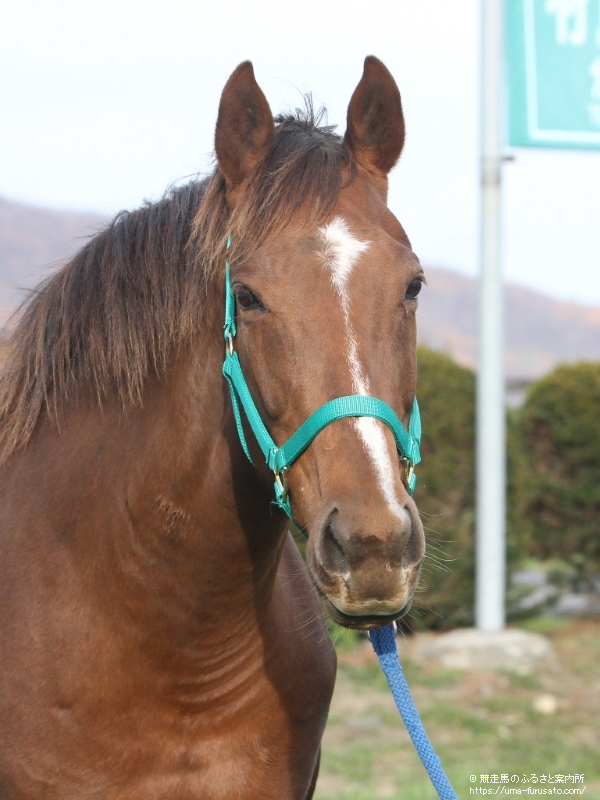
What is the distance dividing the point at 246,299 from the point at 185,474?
1.59ft

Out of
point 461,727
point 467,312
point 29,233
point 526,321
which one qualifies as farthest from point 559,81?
point 526,321

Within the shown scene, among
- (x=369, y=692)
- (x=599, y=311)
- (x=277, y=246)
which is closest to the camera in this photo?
(x=277, y=246)

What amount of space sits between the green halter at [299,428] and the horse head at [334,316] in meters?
0.02

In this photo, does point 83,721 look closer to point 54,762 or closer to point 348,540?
point 54,762

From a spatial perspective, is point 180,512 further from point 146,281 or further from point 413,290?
point 413,290

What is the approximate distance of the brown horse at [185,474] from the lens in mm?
1983

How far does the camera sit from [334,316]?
1.85 meters

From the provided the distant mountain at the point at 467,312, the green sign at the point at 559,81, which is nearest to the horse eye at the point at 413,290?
the green sign at the point at 559,81

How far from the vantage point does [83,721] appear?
2146 mm

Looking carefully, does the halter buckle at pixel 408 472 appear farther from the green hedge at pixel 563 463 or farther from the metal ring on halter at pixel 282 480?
the green hedge at pixel 563 463

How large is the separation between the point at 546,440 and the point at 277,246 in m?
5.73

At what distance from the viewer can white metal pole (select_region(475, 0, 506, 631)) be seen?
628 cm

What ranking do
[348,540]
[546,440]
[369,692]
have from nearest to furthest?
[348,540] → [369,692] → [546,440]

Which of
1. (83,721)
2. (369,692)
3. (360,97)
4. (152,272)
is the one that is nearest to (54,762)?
(83,721)
